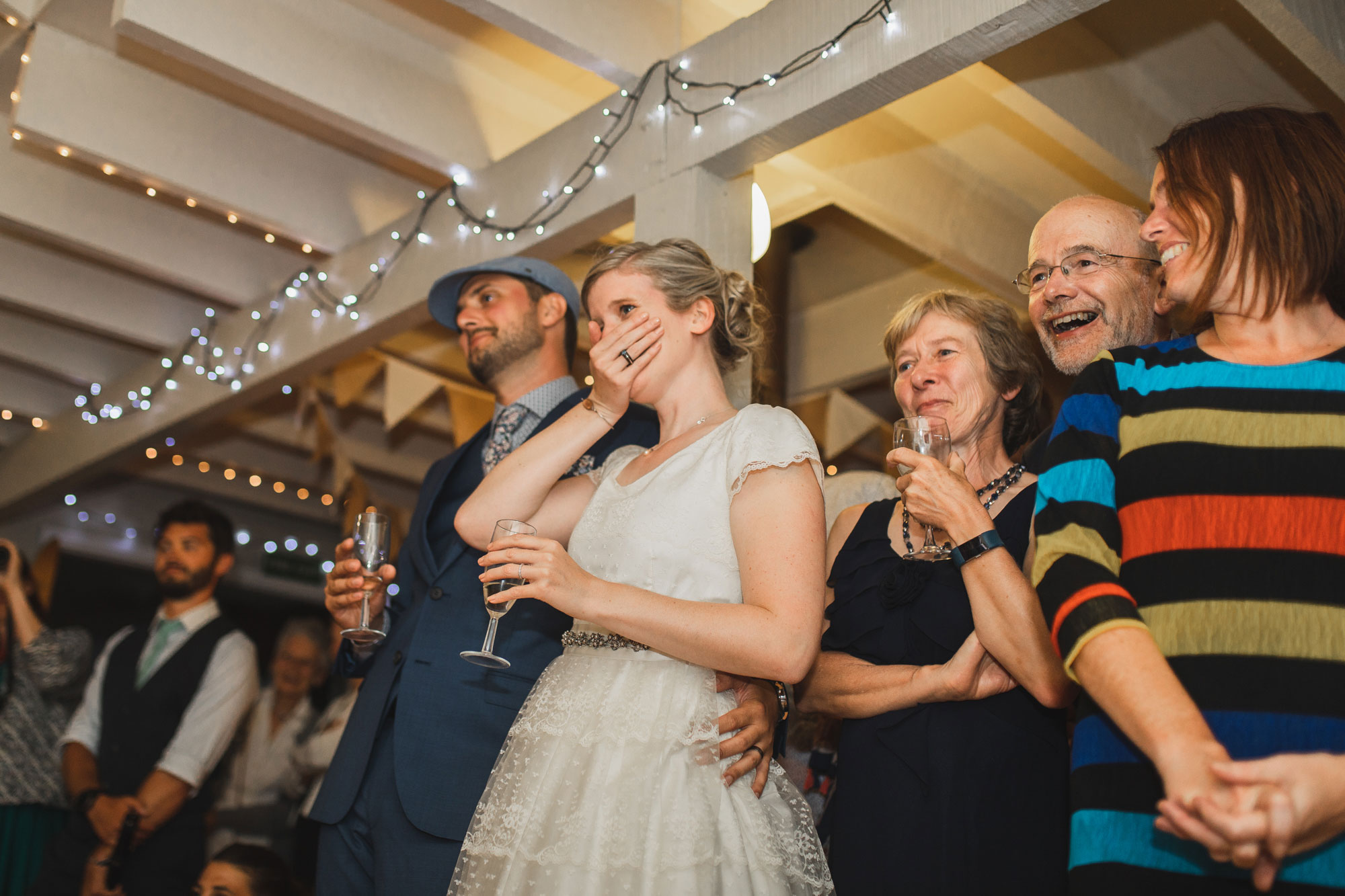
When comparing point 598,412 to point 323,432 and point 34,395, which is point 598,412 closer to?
point 323,432

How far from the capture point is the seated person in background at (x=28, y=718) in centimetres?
404

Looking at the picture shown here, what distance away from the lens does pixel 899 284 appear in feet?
17.3

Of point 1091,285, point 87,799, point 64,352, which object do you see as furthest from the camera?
point 64,352

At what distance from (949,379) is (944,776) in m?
0.74

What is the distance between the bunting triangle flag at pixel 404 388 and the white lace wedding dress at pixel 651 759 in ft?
10.6

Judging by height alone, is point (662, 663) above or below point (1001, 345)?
below

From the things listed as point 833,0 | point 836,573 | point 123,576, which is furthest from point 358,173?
point 123,576

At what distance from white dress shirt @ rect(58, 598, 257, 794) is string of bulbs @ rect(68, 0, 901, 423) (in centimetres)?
115

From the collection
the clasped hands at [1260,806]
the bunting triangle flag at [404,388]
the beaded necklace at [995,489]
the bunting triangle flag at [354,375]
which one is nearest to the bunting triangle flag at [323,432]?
the bunting triangle flag at [354,375]

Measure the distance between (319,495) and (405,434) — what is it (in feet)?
4.71

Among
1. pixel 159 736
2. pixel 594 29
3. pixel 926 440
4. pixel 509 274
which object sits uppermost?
pixel 594 29

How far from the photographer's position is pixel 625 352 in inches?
78.5

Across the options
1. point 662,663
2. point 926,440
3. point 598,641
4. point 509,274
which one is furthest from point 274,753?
point 926,440

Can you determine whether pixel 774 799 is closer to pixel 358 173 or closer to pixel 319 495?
pixel 358 173
